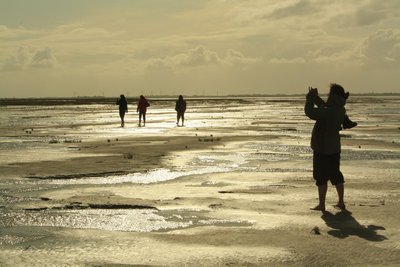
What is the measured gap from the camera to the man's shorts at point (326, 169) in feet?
31.9

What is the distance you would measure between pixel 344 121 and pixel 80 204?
4.60 metres

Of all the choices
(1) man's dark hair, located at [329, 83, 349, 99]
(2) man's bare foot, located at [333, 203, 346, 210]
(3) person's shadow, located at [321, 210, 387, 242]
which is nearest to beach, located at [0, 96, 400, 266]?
(3) person's shadow, located at [321, 210, 387, 242]

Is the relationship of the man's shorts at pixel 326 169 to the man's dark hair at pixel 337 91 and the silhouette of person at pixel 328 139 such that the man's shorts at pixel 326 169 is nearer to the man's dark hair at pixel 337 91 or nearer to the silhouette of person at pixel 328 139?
the silhouette of person at pixel 328 139

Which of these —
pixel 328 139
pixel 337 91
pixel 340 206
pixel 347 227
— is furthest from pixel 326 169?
pixel 347 227

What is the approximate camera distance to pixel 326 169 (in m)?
9.73

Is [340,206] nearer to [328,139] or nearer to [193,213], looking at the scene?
[328,139]

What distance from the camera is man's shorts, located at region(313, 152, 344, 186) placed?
383 inches

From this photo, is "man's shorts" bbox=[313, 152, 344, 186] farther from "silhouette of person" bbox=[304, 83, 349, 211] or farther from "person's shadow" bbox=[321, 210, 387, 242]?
"person's shadow" bbox=[321, 210, 387, 242]

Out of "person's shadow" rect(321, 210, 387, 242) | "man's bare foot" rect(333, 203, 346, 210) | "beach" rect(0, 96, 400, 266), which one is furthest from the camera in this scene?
"man's bare foot" rect(333, 203, 346, 210)

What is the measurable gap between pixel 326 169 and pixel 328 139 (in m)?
0.48

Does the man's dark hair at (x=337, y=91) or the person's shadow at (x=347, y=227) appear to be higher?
the man's dark hair at (x=337, y=91)

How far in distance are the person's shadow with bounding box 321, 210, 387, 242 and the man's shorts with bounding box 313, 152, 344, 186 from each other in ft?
1.94

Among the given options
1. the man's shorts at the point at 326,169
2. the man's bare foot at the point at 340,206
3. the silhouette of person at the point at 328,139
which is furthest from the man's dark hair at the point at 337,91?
the man's bare foot at the point at 340,206

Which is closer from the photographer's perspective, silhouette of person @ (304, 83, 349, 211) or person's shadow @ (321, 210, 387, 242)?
person's shadow @ (321, 210, 387, 242)
